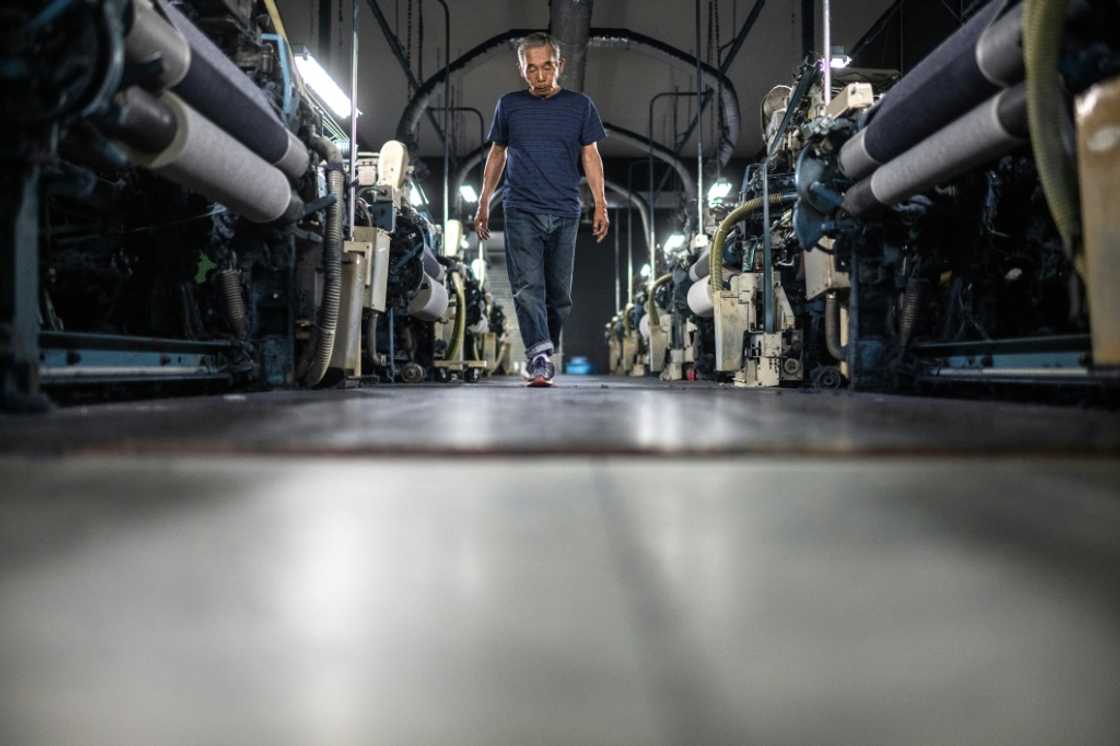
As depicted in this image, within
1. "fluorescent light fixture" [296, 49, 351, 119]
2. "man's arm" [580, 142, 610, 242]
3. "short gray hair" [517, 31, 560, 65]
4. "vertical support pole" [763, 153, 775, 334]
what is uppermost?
"fluorescent light fixture" [296, 49, 351, 119]

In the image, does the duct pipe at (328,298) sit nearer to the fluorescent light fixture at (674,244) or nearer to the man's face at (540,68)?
the man's face at (540,68)

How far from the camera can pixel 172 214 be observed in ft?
7.51

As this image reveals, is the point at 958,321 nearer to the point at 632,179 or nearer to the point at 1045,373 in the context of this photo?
the point at 1045,373

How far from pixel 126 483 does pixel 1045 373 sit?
175cm

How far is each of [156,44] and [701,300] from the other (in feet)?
13.1

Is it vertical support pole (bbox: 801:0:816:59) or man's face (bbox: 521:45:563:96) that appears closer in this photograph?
man's face (bbox: 521:45:563:96)

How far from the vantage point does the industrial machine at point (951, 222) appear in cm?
109

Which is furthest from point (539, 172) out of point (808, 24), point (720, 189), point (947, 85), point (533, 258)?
point (720, 189)

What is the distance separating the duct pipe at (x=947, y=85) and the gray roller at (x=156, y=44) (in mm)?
1680

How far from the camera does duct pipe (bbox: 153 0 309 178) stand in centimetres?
157

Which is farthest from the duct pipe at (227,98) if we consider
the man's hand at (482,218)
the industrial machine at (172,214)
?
the man's hand at (482,218)

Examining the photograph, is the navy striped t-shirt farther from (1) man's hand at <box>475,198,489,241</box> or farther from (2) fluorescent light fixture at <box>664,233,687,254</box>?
(2) fluorescent light fixture at <box>664,233,687,254</box>

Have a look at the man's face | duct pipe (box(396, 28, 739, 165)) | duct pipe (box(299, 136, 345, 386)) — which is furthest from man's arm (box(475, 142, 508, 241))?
duct pipe (box(396, 28, 739, 165))

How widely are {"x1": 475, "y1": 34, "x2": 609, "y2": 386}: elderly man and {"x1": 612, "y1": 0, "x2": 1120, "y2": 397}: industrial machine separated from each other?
96cm
